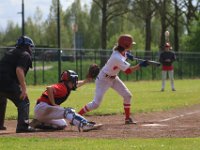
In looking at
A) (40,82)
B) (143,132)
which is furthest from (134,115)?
(40,82)

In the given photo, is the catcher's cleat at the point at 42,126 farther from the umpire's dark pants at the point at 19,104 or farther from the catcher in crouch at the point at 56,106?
the umpire's dark pants at the point at 19,104

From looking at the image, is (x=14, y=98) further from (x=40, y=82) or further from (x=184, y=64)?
(x=184, y=64)

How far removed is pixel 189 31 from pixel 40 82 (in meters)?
30.7

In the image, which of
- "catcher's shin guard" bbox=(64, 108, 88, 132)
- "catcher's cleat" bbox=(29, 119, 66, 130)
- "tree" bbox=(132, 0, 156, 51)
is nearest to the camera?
"catcher's shin guard" bbox=(64, 108, 88, 132)

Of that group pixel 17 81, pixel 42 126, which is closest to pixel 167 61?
pixel 42 126

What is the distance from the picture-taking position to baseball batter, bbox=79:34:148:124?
44.4 feet

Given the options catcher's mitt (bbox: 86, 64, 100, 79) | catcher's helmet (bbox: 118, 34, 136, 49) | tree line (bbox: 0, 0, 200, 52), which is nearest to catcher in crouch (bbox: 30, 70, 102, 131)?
catcher's mitt (bbox: 86, 64, 100, 79)

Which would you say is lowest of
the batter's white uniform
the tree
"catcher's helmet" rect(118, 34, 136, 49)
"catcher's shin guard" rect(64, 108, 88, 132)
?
"catcher's shin guard" rect(64, 108, 88, 132)

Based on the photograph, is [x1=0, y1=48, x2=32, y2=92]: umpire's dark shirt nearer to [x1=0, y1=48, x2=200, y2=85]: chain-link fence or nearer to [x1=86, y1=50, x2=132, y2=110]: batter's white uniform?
[x1=86, y1=50, x2=132, y2=110]: batter's white uniform

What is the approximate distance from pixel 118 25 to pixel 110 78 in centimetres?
7543

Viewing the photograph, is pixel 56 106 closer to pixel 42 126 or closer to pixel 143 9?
pixel 42 126

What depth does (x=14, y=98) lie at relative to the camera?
1244 cm

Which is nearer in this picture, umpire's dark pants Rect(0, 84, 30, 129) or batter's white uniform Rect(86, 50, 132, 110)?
umpire's dark pants Rect(0, 84, 30, 129)

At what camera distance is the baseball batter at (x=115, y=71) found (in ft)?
44.4
